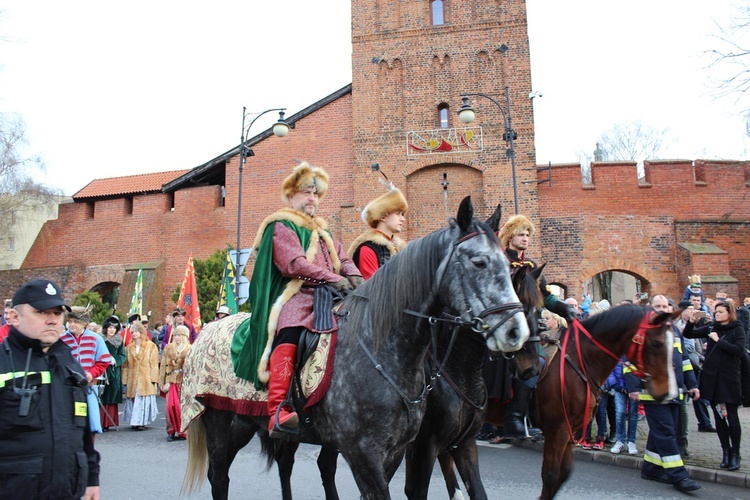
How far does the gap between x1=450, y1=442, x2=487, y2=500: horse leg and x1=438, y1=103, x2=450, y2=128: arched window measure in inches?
770

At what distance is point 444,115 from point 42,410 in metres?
21.7

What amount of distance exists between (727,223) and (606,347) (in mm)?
19401

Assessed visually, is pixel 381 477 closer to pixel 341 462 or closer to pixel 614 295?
pixel 341 462

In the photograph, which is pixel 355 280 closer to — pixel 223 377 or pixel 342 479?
pixel 223 377

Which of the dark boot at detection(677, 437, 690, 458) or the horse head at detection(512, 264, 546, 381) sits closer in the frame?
the horse head at detection(512, 264, 546, 381)

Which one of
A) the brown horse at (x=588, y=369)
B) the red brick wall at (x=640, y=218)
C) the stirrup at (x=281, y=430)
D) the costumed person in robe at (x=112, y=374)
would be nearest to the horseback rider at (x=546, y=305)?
the brown horse at (x=588, y=369)

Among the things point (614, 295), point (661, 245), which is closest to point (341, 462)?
point (661, 245)

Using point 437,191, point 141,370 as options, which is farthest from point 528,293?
point 437,191

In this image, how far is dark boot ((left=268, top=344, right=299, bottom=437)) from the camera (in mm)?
3877

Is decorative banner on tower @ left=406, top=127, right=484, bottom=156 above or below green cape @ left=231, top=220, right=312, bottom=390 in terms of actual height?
above

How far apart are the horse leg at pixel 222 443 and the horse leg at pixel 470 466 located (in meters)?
1.76

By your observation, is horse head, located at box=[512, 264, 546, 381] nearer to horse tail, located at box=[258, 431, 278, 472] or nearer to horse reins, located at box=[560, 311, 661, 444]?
horse reins, located at box=[560, 311, 661, 444]

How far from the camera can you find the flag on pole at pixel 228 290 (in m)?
16.2

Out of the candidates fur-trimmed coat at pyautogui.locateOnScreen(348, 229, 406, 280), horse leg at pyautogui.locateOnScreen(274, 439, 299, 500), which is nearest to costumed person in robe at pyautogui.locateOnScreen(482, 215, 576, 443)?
fur-trimmed coat at pyautogui.locateOnScreen(348, 229, 406, 280)
